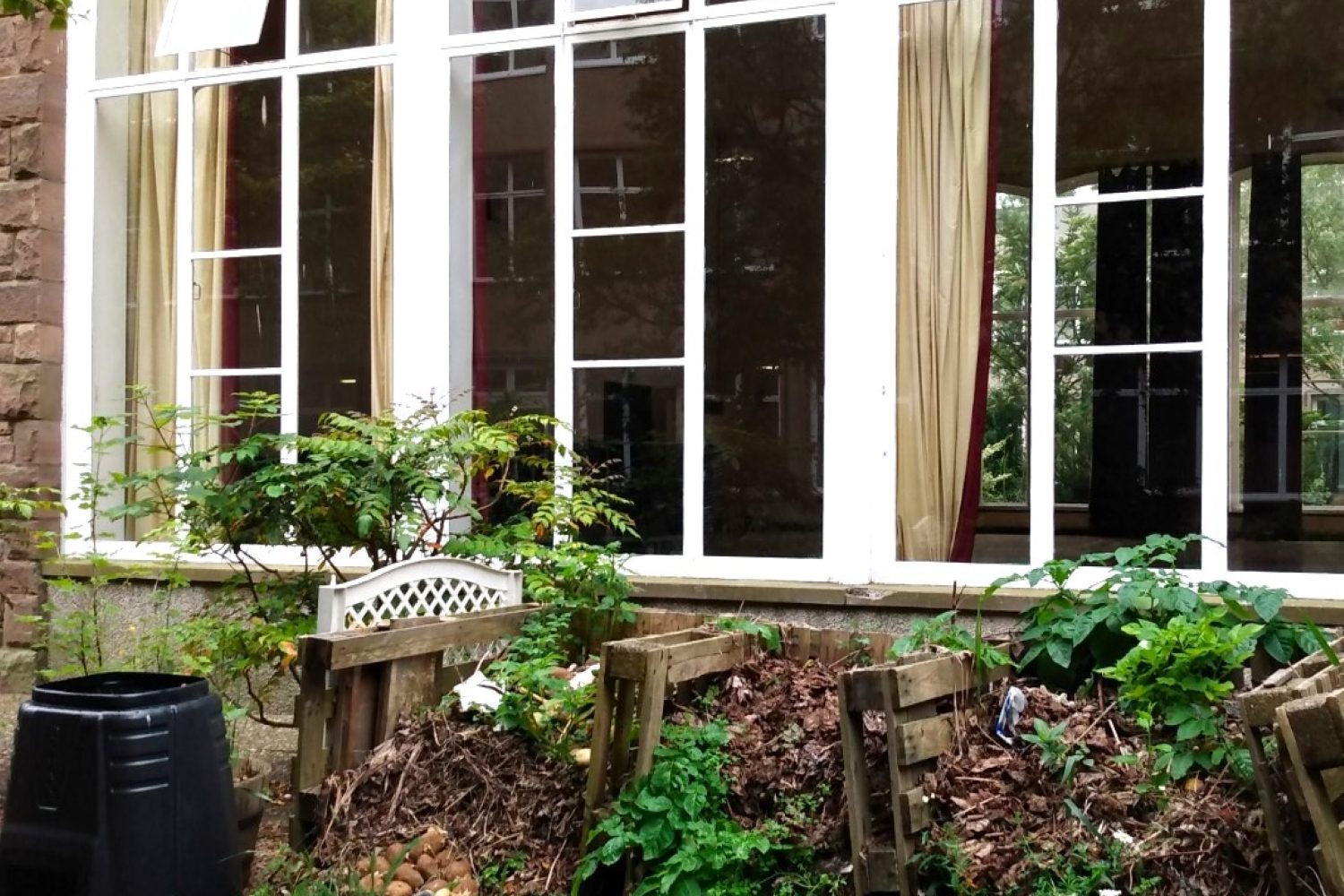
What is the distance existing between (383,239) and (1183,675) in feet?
13.0

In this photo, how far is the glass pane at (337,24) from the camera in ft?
21.0

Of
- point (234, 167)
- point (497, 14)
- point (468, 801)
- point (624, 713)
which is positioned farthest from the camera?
point (234, 167)

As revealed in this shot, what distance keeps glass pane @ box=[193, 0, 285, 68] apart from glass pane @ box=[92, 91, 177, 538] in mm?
250

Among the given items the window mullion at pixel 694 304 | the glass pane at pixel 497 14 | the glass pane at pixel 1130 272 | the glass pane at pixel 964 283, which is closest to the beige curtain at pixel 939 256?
the glass pane at pixel 964 283

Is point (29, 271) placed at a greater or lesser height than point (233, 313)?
greater

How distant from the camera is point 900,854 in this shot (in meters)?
3.55

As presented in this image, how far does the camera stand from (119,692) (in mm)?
3801

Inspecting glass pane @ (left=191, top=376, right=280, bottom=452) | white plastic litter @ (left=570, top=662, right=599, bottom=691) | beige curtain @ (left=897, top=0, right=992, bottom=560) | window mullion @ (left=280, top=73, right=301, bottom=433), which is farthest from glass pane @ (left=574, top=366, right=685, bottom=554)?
glass pane @ (left=191, top=376, right=280, bottom=452)

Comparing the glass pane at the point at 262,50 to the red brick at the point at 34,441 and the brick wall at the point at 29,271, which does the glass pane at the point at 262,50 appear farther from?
the red brick at the point at 34,441

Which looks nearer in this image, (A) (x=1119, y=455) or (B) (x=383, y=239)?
(A) (x=1119, y=455)

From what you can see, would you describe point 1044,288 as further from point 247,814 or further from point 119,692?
point 119,692

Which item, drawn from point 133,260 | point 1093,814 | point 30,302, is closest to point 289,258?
point 133,260

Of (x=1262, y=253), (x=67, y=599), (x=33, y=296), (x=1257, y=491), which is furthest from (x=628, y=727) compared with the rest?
(x=33, y=296)

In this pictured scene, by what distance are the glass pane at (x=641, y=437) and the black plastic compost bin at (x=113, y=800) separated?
2482mm
